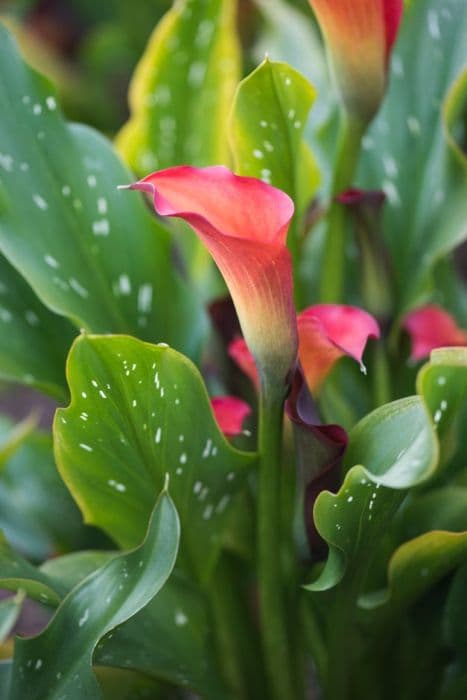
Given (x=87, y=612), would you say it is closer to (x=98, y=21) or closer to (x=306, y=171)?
(x=306, y=171)

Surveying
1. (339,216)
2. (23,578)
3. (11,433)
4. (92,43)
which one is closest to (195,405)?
(23,578)

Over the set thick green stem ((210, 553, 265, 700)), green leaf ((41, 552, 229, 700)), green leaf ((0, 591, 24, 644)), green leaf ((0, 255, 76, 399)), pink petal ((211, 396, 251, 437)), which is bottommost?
thick green stem ((210, 553, 265, 700))

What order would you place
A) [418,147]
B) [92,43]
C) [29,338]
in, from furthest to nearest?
[92,43] < [418,147] < [29,338]

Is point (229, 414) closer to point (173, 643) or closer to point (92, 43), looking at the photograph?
point (173, 643)

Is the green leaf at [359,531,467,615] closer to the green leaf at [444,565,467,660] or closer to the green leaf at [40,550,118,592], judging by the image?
the green leaf at [444,565,467,660]

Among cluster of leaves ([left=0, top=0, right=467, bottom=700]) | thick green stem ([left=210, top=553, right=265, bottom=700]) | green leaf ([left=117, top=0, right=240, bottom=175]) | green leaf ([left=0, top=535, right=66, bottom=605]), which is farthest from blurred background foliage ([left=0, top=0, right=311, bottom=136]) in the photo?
green leaf ([left=0, top=535, right=66, bottom=605])

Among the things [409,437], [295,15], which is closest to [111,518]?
[409,437]

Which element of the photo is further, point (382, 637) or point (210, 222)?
point (382, 637)
